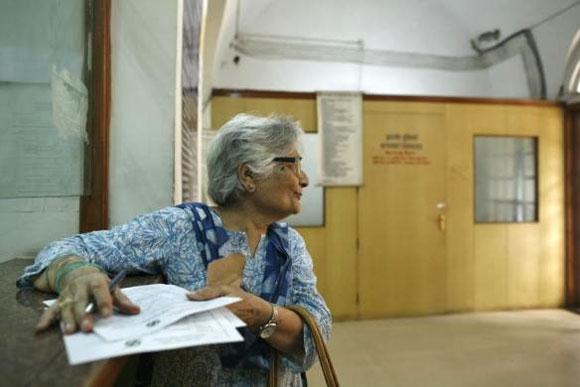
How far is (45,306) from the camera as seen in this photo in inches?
28.9

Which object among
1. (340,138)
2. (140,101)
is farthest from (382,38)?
(140,101)

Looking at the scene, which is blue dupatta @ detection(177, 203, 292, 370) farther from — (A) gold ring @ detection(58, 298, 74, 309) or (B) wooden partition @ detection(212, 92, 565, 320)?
Result: (B) wooden partition @ detection(212, 92, 565, 320)

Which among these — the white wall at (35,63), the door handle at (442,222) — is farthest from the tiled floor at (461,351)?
the white wall at (35,63)

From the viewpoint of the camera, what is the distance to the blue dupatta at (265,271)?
3.26ft

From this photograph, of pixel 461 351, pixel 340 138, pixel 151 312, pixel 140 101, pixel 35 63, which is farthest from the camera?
pixel 340 138

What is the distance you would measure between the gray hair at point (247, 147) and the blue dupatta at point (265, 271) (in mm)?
99

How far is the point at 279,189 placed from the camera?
1.13m

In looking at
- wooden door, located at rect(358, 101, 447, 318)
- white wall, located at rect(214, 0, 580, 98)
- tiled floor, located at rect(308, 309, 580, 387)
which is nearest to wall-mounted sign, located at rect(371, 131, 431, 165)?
wooden door, located at rect(358, 101, 447, 318)

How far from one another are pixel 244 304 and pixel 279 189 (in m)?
0.40

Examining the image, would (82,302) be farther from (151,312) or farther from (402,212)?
(402,212)

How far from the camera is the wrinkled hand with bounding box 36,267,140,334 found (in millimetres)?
591

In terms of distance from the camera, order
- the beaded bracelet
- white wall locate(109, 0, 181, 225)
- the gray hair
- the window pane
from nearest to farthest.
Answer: the beaded bracelet, the gray hair, white wall locate(109, 0, 181, 225), the window pane

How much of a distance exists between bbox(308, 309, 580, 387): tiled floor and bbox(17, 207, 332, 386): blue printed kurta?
167 cm

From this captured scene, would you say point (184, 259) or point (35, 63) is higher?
point (35, 63)
